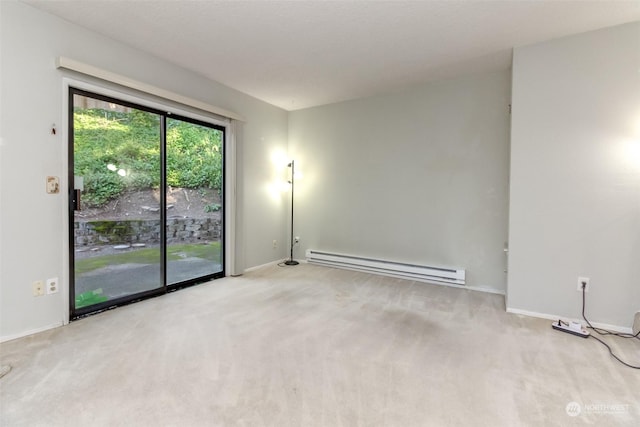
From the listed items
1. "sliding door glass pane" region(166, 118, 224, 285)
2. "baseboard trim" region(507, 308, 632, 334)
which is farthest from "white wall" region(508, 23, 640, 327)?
"sliding door glass pane" region(166, 118, 224, 285)

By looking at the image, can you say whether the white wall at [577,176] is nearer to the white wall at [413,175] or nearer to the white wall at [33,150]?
the white wall at [413,175]

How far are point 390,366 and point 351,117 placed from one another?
11.6 ft

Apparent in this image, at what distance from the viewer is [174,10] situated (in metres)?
2.32

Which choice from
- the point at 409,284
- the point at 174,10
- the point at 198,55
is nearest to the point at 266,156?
the point at 198,55

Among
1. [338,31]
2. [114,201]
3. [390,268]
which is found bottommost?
[390,268]

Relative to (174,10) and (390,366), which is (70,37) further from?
(390,366)

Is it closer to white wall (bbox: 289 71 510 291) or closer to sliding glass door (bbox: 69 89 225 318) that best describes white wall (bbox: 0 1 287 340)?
sliding glass door (bbox: 69 89 225 318)

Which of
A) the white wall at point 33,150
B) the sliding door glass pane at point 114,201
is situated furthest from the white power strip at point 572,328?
the white wall at point 33,150

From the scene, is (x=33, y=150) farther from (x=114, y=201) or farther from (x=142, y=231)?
(x=142, y=231)

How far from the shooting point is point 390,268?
13.5 ft

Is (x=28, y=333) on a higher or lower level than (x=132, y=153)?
lower

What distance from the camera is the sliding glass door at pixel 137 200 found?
2697 millimetres

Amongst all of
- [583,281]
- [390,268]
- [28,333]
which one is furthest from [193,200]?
[583,281]

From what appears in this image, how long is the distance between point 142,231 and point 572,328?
13.7ft
